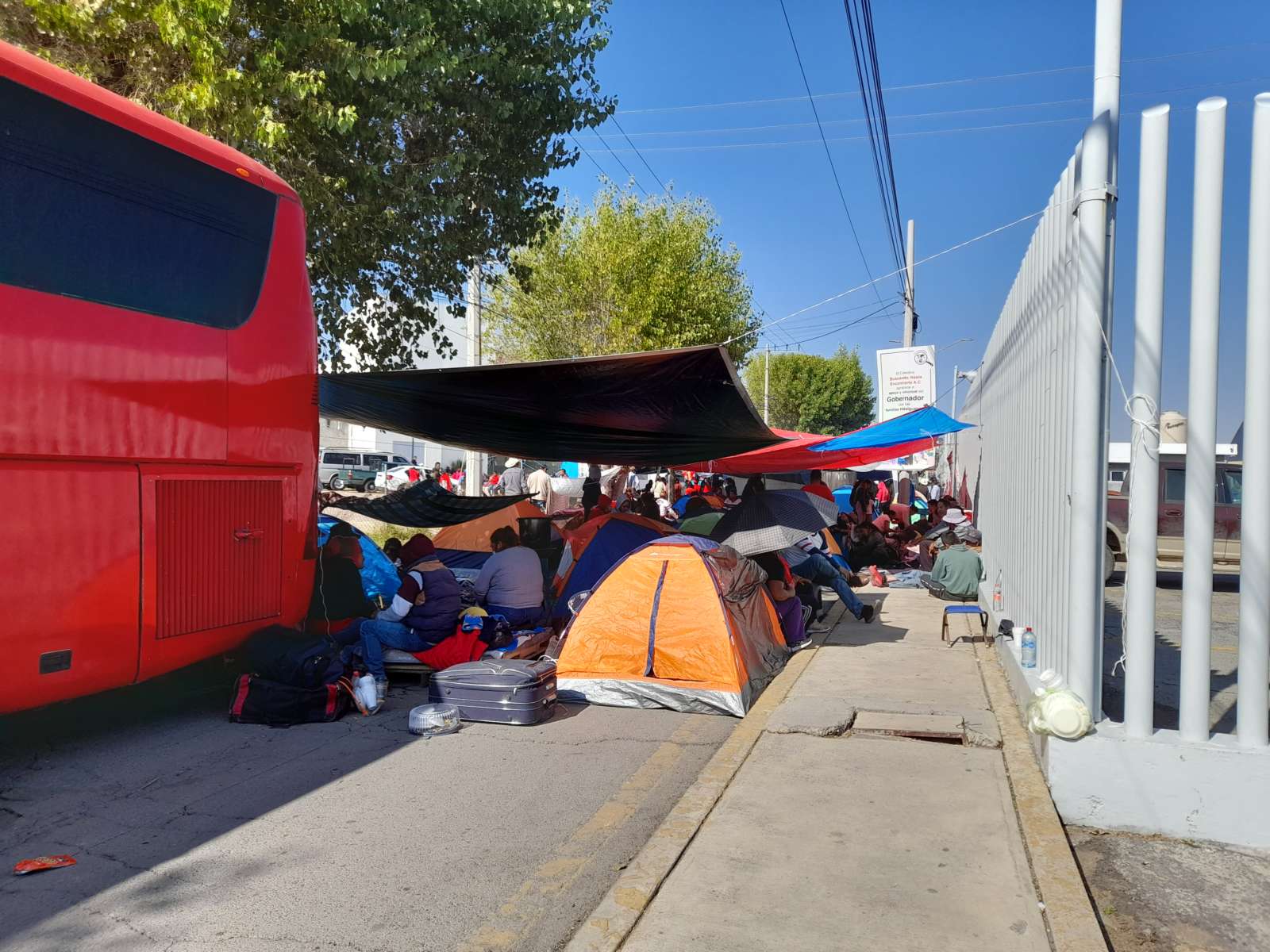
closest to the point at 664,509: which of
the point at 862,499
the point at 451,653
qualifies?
the point at 862,499

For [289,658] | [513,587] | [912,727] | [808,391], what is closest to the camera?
[912,727]

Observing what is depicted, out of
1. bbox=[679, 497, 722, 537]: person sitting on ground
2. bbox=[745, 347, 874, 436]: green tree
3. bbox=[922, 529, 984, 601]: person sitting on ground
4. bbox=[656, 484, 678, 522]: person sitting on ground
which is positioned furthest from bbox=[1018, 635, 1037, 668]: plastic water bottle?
bbox=[745, 347, 874, 436]: green tree

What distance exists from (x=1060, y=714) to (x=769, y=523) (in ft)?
17.1

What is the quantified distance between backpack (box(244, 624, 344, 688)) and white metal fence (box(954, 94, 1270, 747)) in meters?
4.75

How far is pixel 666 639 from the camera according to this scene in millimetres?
7402

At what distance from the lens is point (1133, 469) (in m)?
4.74

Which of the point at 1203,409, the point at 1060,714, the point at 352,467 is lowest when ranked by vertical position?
the point at 1060,714

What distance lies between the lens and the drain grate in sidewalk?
613cm

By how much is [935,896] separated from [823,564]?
757 cm

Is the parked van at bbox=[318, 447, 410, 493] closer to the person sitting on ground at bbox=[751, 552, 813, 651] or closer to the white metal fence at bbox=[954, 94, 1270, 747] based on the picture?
the person sitting on ground at bbox=[751, 552, 813, 651]

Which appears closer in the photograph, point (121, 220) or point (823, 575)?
point (121, 220)

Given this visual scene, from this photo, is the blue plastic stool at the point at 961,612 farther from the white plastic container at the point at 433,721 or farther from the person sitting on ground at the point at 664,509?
the person sitting on ground at the point at 664,509

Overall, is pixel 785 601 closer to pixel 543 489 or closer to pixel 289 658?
pixel 289 658

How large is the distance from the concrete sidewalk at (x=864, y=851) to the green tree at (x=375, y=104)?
7683 millimetres
